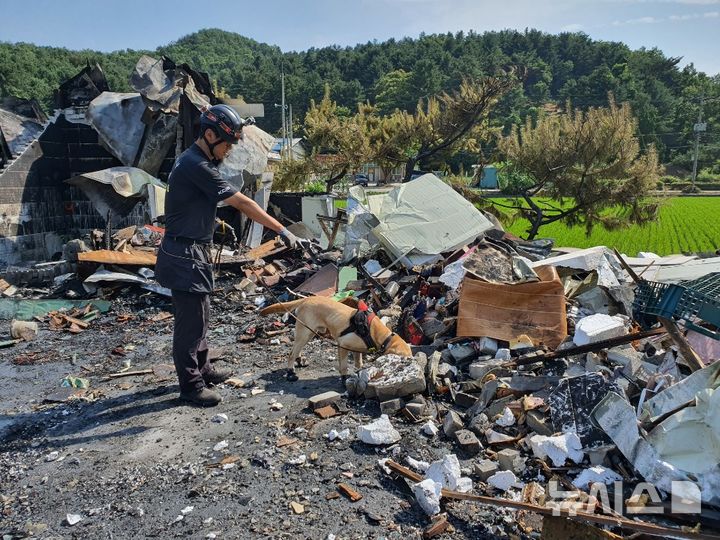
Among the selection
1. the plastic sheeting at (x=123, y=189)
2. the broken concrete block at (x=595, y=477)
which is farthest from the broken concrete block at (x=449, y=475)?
the plastic sheeting at (x=123, y=189)

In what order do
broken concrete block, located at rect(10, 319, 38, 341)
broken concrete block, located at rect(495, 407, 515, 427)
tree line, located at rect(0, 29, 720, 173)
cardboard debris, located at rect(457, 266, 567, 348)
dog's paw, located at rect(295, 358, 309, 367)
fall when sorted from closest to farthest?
broken concrete block, located at rect(495, 407, 515, 427), cardboard debris, located at rect(457, 266, 567, 348), dog's paw, located at rect(295, 358, 309, 367), broken concrete block, located at rect(10, 319, 38, 341), tree line, located at rect(0, 29, 720, 173)

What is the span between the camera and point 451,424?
143 inches

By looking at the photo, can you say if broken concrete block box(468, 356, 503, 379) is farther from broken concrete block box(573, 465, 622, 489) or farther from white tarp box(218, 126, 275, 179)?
white tarp box(218, 126, 275, 179)

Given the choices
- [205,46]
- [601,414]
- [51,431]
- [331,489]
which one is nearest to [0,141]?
[51,431]

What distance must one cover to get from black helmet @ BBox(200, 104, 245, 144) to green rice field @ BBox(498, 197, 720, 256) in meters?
11.3

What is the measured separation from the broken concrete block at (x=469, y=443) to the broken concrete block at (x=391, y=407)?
0.55m

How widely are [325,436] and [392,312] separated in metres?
2.92

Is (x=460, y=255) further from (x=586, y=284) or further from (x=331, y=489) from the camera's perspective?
(x=331, y=489)

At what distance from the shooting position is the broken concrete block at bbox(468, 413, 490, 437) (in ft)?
12.0

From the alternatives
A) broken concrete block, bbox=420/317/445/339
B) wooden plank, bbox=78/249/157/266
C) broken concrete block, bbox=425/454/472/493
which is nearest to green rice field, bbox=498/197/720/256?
broken concrete block, bbox=420/317/445/339

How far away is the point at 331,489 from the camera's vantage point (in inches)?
120

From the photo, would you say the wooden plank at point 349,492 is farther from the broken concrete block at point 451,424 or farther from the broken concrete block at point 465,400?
the broken concrete block at point 465,400

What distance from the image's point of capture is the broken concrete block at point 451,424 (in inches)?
143

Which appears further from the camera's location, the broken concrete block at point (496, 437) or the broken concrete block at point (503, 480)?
the broken concrete block at point (496, 437)
